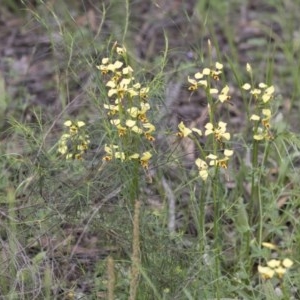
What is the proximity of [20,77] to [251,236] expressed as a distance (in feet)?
5.95

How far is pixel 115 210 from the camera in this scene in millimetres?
2572

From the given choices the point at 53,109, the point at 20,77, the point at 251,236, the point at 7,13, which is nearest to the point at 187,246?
the point at 251,236

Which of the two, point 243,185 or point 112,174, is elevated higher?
point 112,174

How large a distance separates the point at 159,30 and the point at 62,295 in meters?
2.45

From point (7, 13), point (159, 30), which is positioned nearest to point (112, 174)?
point (159, 30)

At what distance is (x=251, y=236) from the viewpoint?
301cm

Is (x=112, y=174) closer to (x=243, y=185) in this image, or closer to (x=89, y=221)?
(x=89, y=221)

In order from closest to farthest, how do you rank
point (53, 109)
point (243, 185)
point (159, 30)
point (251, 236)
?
point (251, 236), point (243, 185), point (53, 109), point (159, 30)

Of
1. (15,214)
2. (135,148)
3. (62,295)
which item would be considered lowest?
(62,295)

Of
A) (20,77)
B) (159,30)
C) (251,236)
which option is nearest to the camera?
(251,236)

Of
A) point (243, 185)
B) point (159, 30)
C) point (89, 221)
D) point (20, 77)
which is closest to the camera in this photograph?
point (89, 221)

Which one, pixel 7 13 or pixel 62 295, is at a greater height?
pixel 62 295

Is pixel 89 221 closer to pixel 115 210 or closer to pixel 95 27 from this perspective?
pixel 115 210

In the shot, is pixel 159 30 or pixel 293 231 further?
pixel 159 30
